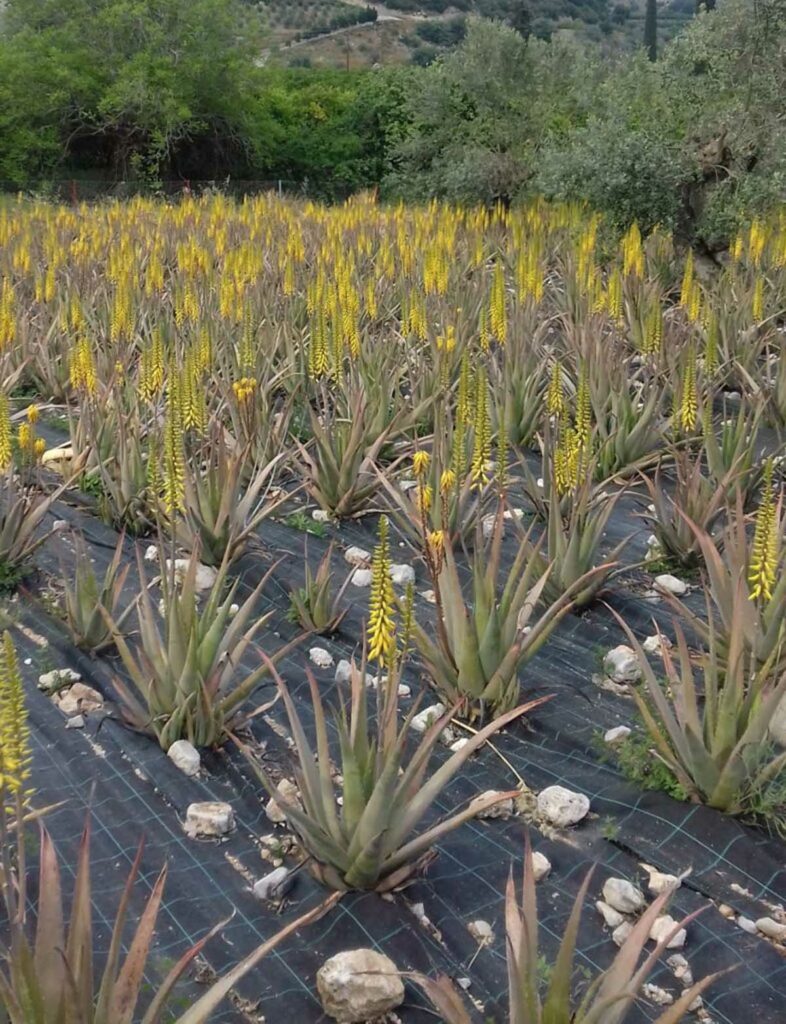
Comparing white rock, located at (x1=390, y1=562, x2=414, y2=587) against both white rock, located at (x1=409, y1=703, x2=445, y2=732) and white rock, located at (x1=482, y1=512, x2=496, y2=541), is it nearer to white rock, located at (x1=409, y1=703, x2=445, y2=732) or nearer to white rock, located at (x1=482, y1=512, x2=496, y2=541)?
white rock, located at (x1=482, y1=512, x2=496, y2=541)

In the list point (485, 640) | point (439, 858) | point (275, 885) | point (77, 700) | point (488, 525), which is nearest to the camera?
point (275, 885)

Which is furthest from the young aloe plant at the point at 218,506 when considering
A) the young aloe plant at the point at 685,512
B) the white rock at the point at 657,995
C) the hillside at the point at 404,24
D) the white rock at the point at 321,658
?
the hillside at the point at 404,24

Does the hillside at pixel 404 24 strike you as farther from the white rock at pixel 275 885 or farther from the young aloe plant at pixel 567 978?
the young aloe plant at pixel 567 978

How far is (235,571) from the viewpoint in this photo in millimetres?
4391

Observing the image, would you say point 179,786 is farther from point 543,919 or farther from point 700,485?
point 700,485

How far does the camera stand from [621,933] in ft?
8.01

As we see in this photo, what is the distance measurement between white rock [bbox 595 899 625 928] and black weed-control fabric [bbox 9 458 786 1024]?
22 millimetres

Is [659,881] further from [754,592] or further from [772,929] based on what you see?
[754,592]

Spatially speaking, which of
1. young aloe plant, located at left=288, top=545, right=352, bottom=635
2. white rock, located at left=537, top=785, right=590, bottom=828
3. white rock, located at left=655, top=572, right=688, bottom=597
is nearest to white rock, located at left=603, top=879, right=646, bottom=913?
white rock, located at left=537, top=785, right=590, bottom=828

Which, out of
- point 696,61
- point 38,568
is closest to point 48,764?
point 38,568

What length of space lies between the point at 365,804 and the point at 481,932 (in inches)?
16.4

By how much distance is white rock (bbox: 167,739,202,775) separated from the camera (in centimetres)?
304

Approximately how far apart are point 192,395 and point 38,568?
40.1 inches

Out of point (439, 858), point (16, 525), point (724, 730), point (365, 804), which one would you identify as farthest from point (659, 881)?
point (16, 525)
